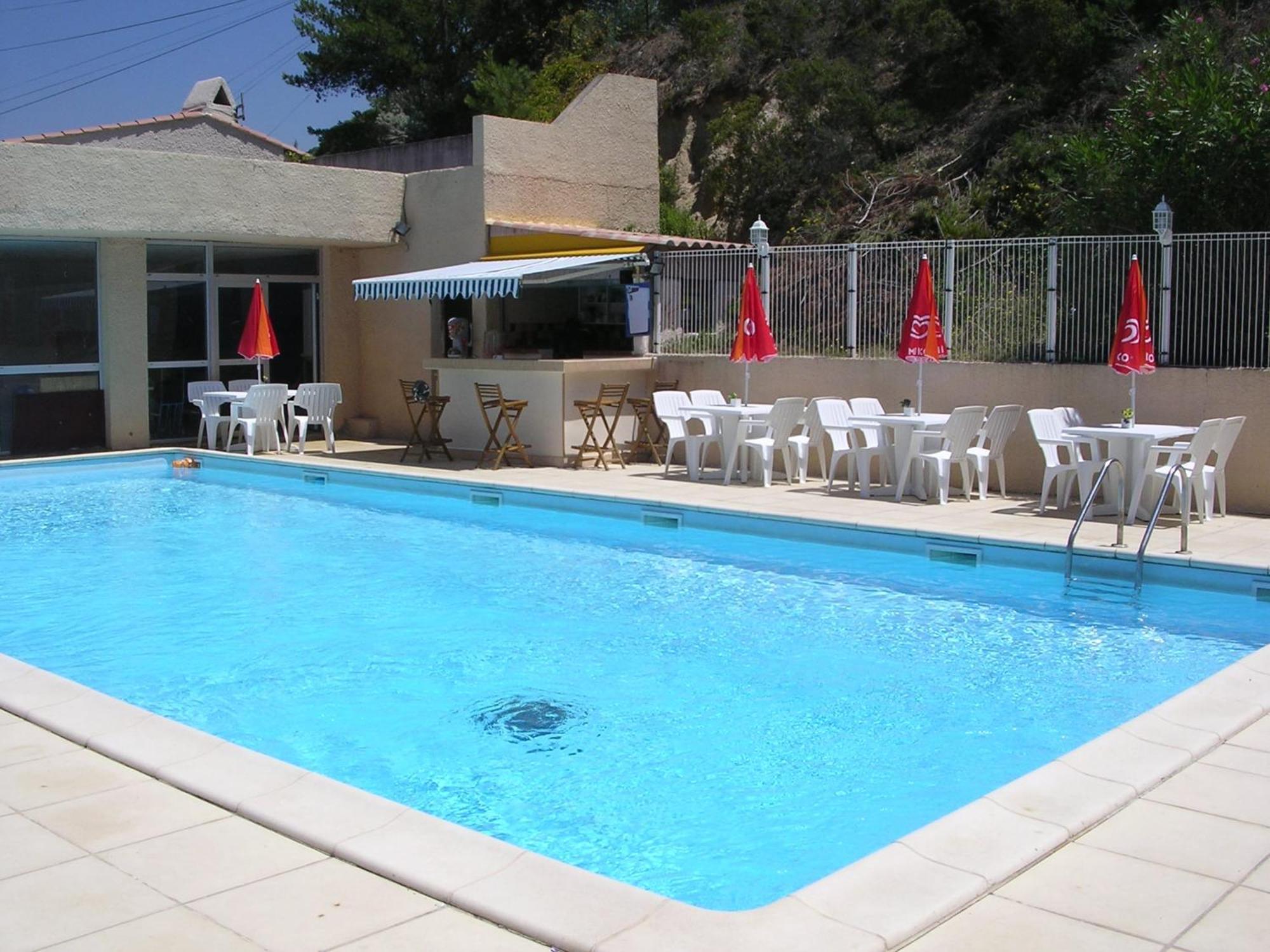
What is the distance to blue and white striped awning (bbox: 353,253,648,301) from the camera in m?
15.0

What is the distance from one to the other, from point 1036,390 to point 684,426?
12.8 feet

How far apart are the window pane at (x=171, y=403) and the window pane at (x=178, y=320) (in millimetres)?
213

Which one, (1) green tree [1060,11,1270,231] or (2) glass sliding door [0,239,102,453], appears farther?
(2) glass sliding door [0,239,102,453]

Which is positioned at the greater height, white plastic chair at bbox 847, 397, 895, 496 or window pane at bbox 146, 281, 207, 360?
window pane at bbox 146, 281, 207, 360

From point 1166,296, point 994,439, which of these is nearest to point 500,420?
point 994,439

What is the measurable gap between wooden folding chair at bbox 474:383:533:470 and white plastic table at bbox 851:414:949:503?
4.49m

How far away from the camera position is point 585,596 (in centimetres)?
963

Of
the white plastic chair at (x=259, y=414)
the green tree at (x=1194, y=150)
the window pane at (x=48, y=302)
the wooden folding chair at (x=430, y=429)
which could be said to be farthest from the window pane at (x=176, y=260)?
the green tree at (x=1194, y=150)

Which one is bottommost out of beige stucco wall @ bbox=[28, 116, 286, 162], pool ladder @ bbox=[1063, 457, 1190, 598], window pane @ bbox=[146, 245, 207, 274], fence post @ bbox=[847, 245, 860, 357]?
pool ladder @ bbox=[1063, 457, 1190, 598]

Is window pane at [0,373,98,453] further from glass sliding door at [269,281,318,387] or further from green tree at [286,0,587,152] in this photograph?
green tree at [286,0,587,152]

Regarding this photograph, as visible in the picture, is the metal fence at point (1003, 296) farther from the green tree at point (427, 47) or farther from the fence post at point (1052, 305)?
the green tree at point (427, 47)

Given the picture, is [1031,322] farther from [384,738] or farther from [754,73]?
[754,73]

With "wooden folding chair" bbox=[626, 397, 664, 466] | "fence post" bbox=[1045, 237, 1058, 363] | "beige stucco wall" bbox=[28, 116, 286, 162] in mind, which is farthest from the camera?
"beige stucco wall" bbox=[28, 116, 286, 162]

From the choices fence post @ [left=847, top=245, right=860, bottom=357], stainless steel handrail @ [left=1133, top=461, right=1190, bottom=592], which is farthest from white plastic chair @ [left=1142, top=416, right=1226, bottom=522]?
fence post @ [left=847, top=245, right=860, bottom=357]
